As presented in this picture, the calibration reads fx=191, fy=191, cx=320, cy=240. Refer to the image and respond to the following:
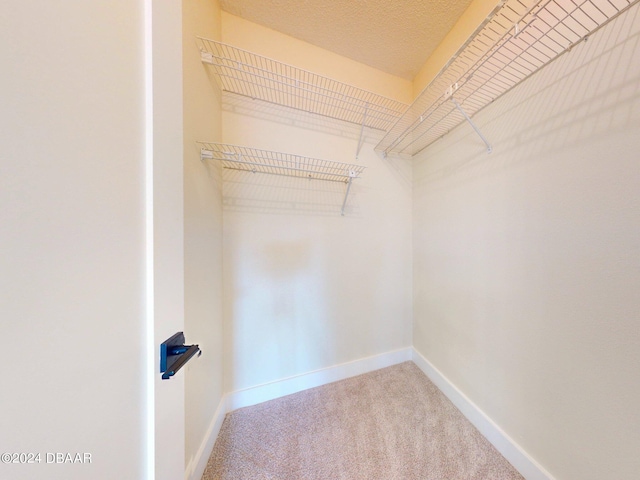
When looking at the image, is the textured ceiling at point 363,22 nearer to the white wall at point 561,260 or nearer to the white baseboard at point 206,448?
the white wall at point 561,260

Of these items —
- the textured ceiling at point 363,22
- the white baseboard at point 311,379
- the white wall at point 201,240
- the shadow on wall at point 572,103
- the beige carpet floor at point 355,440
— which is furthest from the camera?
the white baseboard at point 311,379

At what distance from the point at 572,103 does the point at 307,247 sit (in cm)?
131

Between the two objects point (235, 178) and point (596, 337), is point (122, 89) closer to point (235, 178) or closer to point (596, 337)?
point (235, 178)

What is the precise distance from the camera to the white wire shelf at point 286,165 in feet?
3.66

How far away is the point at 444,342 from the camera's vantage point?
51.2 inches

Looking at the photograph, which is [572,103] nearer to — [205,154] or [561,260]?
[561,260]

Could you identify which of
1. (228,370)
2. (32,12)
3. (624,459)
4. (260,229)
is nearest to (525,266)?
(624,459)

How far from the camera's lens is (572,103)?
704 mm

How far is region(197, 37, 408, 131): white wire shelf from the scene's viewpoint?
1.07 m

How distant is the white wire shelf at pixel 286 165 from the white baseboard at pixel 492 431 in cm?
134

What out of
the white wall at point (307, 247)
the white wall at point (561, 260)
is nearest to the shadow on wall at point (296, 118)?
the white wall at point (307, 247)

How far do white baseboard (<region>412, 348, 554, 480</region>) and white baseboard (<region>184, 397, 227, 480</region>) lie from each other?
1390 millimetres

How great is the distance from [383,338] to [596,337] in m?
1.07

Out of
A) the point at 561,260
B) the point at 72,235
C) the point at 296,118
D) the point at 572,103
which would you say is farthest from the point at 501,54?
the point at 72,235
